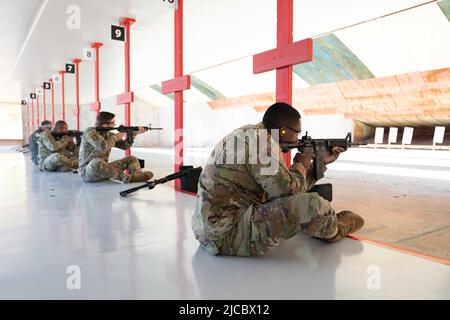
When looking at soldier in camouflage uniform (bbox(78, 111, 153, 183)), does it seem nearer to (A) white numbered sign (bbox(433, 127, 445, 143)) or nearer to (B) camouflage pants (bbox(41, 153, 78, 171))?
(B) camouflage pants (bbox(41, 153, 78, 171))

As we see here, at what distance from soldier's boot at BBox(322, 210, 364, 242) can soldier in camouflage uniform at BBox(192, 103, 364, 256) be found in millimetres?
259

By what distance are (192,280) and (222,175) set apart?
21.1 inches

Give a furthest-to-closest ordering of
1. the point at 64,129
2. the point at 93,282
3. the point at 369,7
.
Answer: the point at 369,7 < the point at 64,129 < the point at 93,282

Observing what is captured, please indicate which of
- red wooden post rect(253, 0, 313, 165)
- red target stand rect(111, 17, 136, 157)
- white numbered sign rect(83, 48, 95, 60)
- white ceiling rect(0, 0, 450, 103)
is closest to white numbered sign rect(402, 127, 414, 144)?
white ceiling rect(0, 0, 450, 103)

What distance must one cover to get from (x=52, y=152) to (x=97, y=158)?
245 cm

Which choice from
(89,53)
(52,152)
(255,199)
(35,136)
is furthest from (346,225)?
(89,53)

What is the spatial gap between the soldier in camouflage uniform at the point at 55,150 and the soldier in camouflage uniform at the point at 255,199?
5.18 metres

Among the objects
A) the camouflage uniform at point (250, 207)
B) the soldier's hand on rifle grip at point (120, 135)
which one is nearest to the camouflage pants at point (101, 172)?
the soldier's hand on rifle grip at point (120, 135)

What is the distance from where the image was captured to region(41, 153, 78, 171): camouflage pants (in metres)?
6.31

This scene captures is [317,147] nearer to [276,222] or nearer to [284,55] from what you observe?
[276,222]

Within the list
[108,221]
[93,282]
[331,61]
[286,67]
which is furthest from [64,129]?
[331,61]

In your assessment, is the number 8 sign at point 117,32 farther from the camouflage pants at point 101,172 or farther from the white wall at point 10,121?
the white wall at point 10,121
